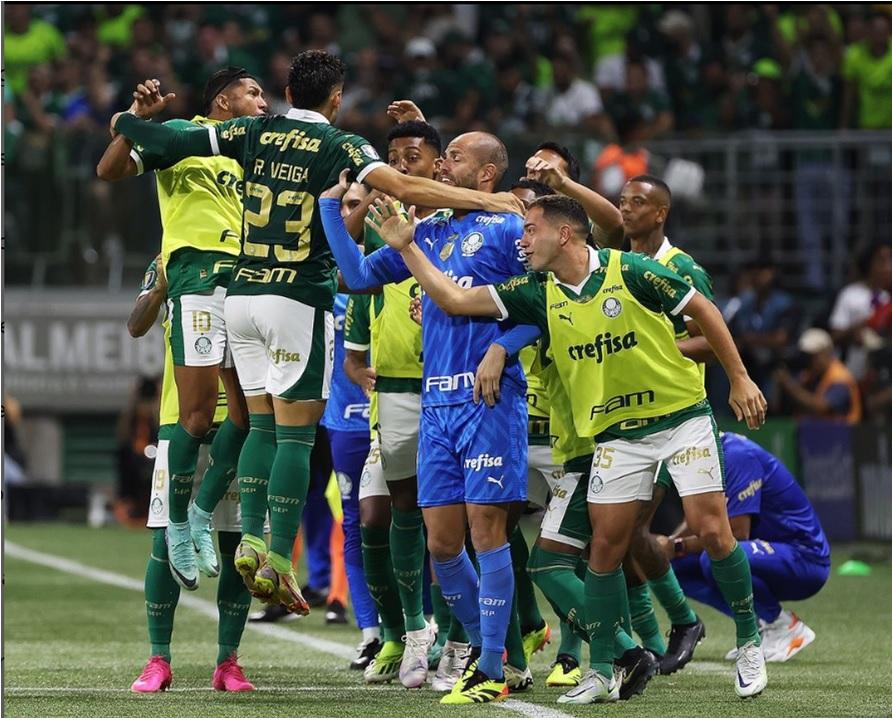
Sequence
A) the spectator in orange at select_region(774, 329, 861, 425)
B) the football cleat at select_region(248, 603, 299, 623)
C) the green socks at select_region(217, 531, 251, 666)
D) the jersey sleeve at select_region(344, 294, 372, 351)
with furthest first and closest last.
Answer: the spectator in orange at select_region(774, 329, 861, 425) < the football cleat at select_region(248, 603, 299, 623) < the jersey sleeve at select_region(344, 294, 372, 351) < the green socks at select_region(217, 531, 251, 666)

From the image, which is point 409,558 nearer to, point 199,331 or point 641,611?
point 641,611

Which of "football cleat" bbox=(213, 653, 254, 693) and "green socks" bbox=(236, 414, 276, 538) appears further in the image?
"football cleat" bbox=(213, 653, 254, 693)

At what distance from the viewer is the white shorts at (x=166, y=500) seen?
8.74m

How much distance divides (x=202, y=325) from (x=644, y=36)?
1337cm

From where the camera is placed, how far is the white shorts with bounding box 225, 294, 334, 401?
808 centimetres

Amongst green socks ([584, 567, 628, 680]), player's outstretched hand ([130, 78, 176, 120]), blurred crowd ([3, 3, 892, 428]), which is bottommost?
green socks ([584, 567, 628, 680])

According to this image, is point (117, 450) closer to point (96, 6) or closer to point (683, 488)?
point (96, 6)

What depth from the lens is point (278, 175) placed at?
8.05 m

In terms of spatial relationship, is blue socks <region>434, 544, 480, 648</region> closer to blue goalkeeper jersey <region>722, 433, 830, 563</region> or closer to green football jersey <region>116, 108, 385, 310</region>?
green football jersey <region>116, 108, 385, 310</region>

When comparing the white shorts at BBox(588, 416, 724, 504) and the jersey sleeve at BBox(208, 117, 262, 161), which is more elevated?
the jersey sleeve at BBox(208, 117, 262, 161)

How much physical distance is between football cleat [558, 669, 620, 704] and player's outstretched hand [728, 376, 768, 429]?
1303 mm

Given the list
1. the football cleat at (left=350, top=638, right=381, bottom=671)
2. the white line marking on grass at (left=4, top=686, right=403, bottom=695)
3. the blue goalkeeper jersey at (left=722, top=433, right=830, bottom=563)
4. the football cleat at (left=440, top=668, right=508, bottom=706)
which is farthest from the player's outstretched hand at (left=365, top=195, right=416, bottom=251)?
the blue goalkeeper jersey at (left=722, top=433, right=830, bottom=563)

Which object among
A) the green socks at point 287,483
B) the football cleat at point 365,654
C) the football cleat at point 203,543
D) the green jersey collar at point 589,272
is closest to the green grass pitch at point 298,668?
the football cleat at point 365,654

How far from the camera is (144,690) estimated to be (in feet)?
27.3
